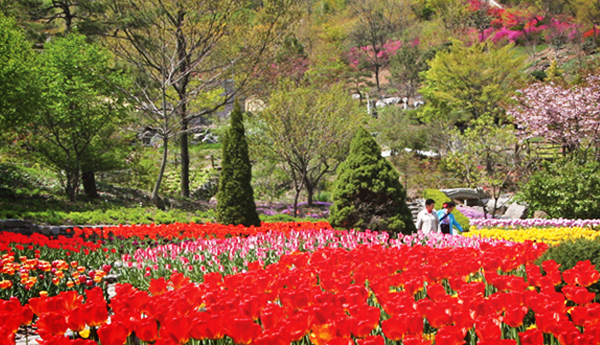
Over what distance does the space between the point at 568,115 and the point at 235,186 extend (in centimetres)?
1551

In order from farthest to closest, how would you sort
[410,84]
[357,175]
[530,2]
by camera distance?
1. [530,2]
2. [410,84]
3. [357,175]

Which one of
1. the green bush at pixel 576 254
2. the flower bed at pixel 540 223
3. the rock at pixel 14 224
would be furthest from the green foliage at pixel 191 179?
the green bush at pixel 576 254

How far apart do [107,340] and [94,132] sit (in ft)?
51.4

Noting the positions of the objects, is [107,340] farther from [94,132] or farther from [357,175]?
[94,132]

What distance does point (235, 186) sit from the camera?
12.0 m

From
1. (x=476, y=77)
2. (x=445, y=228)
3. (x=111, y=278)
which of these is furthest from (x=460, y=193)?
(x=111, y=278)

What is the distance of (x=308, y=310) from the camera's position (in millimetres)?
2145

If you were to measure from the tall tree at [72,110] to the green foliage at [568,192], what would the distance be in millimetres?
14794

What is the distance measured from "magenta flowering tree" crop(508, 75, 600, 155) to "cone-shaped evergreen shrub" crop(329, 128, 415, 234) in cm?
1354

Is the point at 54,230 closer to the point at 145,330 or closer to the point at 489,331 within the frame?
the point at 145,330

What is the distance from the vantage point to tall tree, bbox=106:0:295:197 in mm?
17562

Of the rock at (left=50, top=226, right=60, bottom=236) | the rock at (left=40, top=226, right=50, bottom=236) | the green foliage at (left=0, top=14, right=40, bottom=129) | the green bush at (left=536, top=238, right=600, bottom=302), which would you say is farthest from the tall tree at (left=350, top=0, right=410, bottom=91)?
the green bush at (left=536, top=238, right=600, bottom=302)

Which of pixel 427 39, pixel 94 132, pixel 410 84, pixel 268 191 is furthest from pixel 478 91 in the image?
pixel 94 132

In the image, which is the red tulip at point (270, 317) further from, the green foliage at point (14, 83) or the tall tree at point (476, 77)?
the tall tree at point (476, 77)
